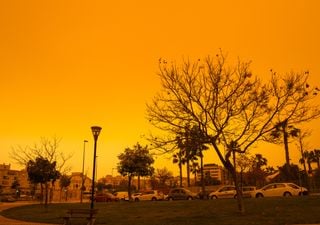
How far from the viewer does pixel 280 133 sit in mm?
20266

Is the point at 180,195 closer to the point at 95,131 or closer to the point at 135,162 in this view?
the point at 135,162

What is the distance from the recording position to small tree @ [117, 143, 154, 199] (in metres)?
45.8

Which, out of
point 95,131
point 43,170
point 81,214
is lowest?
point 81,214

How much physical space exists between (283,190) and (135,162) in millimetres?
19140

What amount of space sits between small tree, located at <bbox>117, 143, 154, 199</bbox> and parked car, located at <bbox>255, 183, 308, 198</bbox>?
15.4m

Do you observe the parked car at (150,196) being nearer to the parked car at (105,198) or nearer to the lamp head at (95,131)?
the parked car at (105,198)

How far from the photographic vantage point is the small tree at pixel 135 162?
45.8 m

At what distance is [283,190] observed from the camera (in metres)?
34.4

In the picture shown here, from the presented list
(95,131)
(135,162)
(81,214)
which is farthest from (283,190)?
(81,214)

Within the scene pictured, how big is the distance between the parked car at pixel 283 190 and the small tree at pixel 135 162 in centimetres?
1544

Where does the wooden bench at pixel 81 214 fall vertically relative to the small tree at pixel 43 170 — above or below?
below

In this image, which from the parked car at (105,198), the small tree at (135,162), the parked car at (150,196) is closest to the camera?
the small tree at (135,162)

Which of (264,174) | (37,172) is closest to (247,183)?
(264,174)

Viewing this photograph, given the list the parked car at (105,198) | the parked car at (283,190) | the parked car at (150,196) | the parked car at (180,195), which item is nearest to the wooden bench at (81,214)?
the parked car at (283,190)
